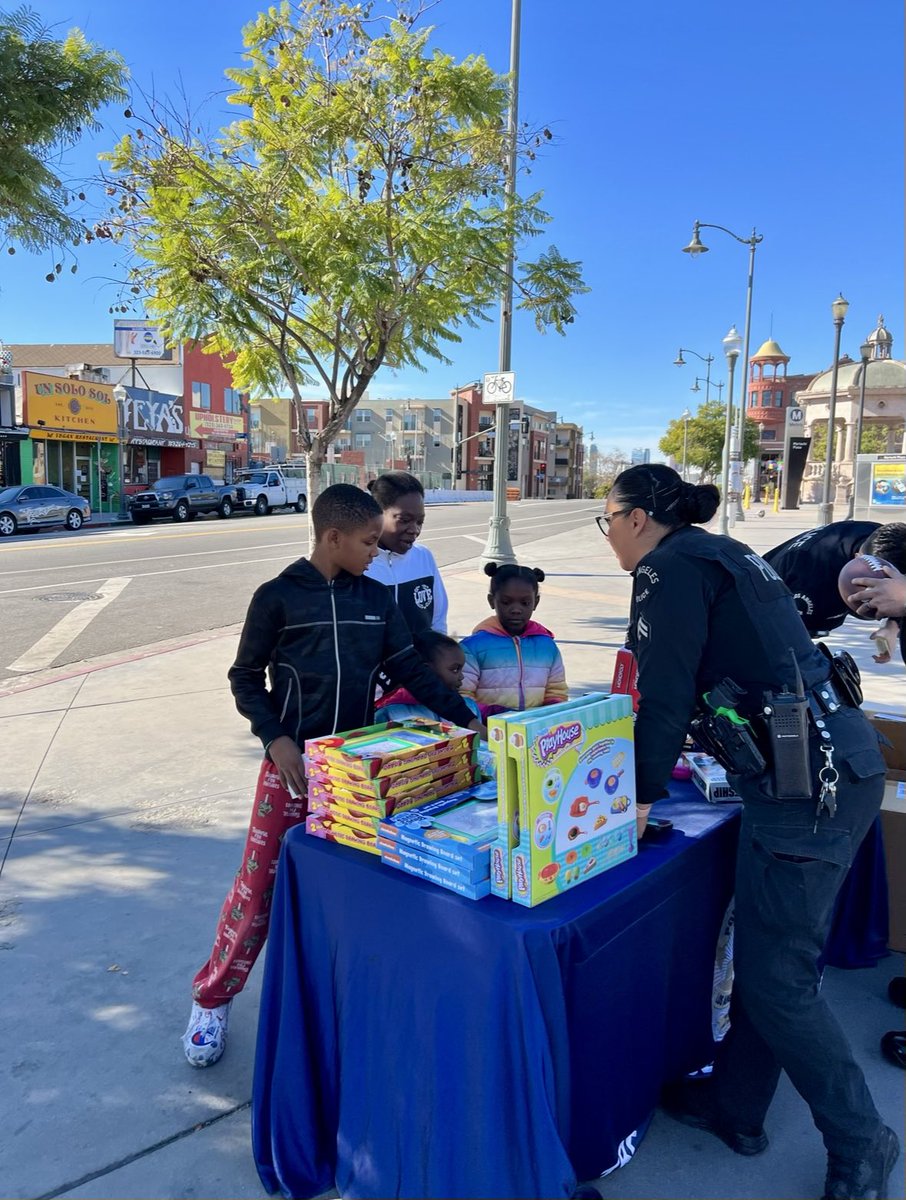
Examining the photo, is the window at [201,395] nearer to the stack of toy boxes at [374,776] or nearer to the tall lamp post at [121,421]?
the tall lamp post at [121,421]

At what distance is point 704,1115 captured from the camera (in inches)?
95.3

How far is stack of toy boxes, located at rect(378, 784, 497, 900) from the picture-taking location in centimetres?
189

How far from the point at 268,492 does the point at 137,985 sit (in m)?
34.0

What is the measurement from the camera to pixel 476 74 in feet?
22.0

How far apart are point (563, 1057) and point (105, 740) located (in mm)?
5049

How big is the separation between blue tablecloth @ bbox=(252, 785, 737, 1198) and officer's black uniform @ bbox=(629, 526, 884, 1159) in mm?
242

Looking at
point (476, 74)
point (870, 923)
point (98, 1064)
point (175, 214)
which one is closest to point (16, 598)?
point (175, 214)

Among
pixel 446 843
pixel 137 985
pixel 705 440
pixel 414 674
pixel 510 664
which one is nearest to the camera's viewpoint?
pixel 446 843

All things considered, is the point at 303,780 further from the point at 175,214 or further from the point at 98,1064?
the point at 175,214

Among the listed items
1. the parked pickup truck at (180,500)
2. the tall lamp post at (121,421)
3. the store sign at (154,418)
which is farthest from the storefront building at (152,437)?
the parked pickup truck at (180,500)

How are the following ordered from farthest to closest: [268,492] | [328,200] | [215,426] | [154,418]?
[215,426] → [154,418] → [268,492] → [328,200]

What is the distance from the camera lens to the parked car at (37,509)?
23.9m

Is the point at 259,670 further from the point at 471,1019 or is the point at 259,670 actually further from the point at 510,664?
the point at 510,664

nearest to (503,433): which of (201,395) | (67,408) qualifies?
(67,408)
